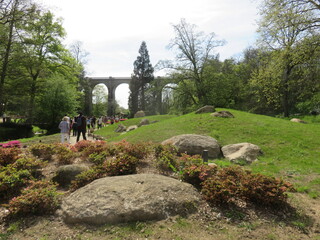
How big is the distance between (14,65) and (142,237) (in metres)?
26.2

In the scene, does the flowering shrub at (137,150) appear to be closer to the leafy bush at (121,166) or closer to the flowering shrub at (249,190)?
the leafy bush at (121,166)

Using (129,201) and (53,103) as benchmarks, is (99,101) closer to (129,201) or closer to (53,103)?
(53,103)

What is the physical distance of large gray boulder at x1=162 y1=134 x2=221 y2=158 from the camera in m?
8.57

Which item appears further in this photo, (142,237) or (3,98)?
(3,98)

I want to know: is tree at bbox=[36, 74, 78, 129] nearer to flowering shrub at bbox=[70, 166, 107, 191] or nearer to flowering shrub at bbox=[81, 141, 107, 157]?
flowering shrub at bbox=[81, 141, 107, 157]

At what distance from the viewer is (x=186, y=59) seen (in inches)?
995

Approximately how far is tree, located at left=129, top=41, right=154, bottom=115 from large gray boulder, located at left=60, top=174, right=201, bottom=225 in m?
45.0

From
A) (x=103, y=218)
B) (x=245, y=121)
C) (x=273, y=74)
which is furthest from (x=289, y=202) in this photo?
(x=273, y=74)

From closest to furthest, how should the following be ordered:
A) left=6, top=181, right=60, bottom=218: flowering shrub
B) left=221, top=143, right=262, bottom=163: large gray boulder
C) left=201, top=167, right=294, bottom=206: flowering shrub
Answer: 1. left=6, top=181, right=60, bottom=218: flowering shrub
2. left=201, top=167, right=294, bottom=206: flowering shrub
3. left=221, top=143, right=262, bottom=163: large gray boulder

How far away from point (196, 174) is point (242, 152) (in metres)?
4.15

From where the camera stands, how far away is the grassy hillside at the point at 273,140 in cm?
693

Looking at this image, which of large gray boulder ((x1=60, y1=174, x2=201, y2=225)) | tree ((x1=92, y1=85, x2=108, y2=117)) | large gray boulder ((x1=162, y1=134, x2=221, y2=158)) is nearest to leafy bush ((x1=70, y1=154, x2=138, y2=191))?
large gray boulder ((x1=60, y1=174, x2=201, y2=225))

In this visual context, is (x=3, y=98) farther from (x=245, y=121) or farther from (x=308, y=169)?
(x=308, y=169)

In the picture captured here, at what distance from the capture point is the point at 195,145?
862cm
